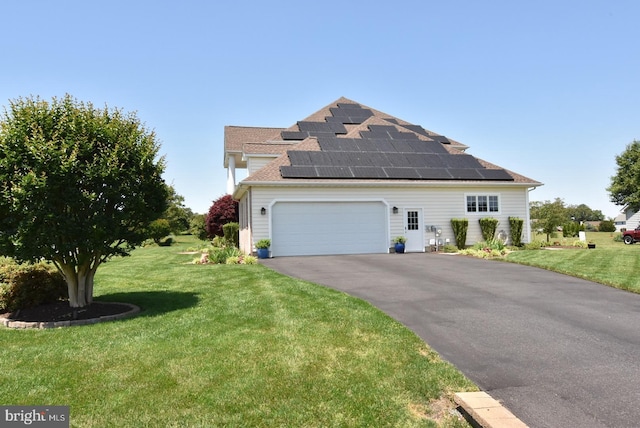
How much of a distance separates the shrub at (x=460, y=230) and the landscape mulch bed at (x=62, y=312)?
1492 cm

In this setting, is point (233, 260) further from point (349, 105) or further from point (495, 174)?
point (349, 105)

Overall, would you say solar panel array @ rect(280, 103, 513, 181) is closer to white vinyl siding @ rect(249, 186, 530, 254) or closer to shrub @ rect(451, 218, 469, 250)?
white vinyl siding @ rect(249, 186, 530, 254)

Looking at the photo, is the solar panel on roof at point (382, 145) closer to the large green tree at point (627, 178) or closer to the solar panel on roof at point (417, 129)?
the solar panel on roof at point (417, 129)

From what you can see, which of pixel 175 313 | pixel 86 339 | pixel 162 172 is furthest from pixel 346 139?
pixel 86 339

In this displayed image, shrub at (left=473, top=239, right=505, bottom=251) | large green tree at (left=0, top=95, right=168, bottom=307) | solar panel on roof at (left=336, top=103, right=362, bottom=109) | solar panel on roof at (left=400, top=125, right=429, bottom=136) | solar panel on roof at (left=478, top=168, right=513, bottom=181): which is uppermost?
solar panel on roof at (left=336, top=103, right=362, bottom=109)

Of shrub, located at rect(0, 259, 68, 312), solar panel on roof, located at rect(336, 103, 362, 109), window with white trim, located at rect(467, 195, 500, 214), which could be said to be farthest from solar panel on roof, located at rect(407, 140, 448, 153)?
shrub, located at rect(0, 259, 68, 312)

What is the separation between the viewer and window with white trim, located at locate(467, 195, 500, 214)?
1911 centimetres

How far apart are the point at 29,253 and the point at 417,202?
15239mm

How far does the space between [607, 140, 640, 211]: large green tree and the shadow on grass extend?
5651 centimetres

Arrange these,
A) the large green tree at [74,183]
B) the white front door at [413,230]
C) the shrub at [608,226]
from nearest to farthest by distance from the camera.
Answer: the large green tree at [74,183] → the white front door at [413,230] → the shrub at [608,226]

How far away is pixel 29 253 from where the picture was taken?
21.4ft

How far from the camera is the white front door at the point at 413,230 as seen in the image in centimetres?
1830

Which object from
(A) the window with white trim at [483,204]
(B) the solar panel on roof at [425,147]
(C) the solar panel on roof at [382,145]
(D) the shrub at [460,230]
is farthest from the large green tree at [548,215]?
(C) the solar panel on roof at [382,145]

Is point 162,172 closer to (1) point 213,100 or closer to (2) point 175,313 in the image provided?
(2) point 175,313
